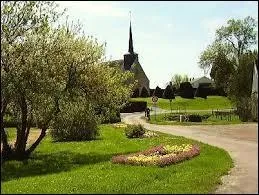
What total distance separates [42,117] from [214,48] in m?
88.4

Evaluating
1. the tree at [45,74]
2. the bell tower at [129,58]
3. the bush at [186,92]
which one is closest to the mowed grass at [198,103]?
the bush at [186,92]

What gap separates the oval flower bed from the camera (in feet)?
75.4

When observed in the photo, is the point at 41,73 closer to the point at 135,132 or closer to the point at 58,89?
the point at 58,89

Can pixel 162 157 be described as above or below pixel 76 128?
below

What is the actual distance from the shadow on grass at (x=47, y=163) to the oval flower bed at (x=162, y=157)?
2072 millimetres

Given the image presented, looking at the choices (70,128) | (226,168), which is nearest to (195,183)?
(226,168)

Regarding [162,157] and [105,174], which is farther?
[162,157]

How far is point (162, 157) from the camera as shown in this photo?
2417 cm

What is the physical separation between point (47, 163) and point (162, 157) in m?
6.31

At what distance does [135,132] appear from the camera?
139 ft

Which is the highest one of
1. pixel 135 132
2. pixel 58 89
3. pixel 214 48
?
pixel 214 48

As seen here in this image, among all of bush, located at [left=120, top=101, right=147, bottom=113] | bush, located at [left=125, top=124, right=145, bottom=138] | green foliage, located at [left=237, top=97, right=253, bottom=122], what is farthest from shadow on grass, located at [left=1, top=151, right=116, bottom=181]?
bush, located at [left=120, top=101, right=147, bottom=113]

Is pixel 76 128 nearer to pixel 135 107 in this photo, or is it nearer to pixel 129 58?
pixel 135 107

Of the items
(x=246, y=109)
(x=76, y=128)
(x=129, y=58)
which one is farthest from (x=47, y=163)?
(x=129, y=58)
